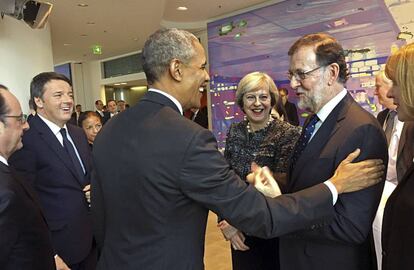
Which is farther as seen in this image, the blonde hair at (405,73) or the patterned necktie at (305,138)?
the patterned necktie at (305,138)

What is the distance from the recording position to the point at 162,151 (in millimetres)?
1140

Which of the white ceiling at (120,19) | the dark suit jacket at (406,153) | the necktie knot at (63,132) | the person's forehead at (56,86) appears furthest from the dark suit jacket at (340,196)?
the white ceiling at (120,19)

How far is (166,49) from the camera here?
1.23 m

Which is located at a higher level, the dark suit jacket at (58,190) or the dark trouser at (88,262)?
the dark suit jacket at (58,190)

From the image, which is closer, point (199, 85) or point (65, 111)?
point (199, 85)

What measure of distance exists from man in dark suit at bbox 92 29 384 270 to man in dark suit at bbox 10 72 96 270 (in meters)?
1.05

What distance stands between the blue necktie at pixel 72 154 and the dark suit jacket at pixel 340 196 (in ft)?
4.60

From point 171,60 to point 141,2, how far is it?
614 centimetres

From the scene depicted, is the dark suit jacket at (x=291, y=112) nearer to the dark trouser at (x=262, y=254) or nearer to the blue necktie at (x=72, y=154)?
the dark trouser at (x=262, y=254)

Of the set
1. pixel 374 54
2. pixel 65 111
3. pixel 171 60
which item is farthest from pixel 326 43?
pixel 374 54

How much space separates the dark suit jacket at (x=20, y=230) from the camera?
148 cm

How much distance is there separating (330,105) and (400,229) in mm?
531

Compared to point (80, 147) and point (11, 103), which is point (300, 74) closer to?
point (11, 103)

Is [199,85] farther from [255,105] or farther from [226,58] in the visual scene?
[226,58]
